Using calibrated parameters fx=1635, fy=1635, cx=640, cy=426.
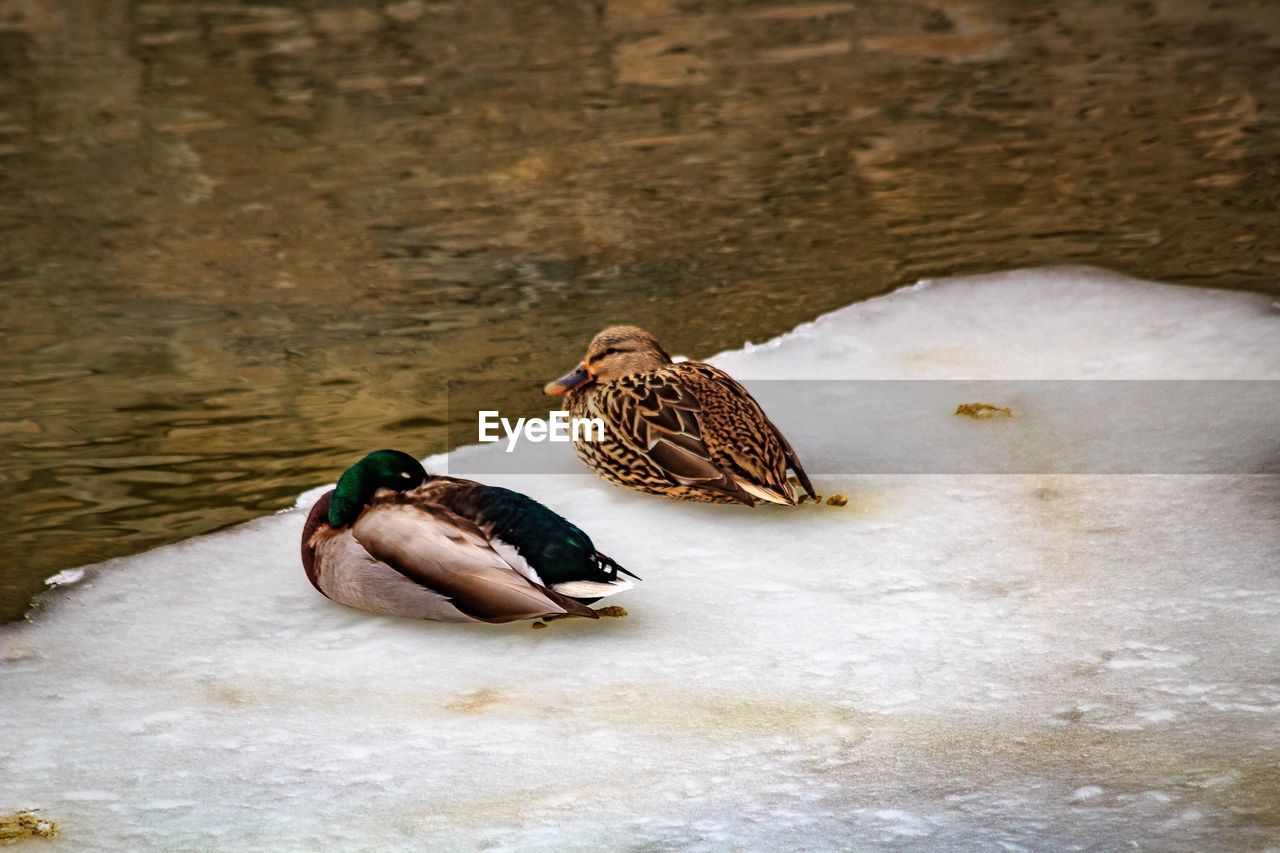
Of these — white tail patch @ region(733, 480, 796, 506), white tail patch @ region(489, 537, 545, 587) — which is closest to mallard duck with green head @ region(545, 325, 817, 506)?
white tail patch @ region(733, 480, 796, 506)

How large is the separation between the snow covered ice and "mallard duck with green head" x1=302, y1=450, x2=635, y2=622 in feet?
0.36

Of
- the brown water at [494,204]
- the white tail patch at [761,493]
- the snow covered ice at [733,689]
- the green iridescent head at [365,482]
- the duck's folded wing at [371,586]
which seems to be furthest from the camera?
the brown water at [494,204]

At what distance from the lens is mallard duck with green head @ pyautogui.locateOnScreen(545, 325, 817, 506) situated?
525 centimetres

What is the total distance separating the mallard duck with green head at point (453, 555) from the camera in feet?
14.2

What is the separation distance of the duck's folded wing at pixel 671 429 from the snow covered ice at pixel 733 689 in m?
0.16

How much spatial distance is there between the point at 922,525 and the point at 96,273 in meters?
5.58

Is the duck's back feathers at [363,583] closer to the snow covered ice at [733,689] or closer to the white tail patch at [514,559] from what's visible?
the snow covered ice at [733,689]

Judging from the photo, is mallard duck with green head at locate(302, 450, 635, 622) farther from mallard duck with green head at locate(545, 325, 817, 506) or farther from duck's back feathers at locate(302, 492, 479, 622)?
mallard duck with green head at locate(545, 325, 817, 506)

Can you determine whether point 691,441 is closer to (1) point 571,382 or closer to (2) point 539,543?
(1) point 571,382

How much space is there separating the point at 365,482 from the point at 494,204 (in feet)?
18.6

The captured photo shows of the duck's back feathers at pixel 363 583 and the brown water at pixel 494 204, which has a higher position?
the brown water at pixel 494 204

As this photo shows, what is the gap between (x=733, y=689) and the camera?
13.3 feet

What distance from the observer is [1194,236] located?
872 cm

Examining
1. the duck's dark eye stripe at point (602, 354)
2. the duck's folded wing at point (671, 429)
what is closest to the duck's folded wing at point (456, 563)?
the duck's folded wing at point (671, 429)
